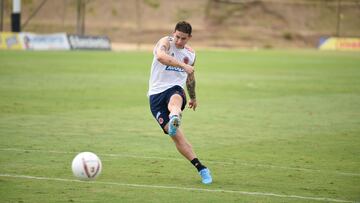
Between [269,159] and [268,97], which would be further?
[268,97]

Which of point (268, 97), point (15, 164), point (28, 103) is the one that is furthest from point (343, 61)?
point (15, 164)

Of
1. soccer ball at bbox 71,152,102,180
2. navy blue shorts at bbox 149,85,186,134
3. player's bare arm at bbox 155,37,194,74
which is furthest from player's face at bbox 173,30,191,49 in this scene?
soccer ball at bbox 71,152,102,180

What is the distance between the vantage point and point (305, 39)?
271 ft

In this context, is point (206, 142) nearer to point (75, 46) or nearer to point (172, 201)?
point (172, 201)

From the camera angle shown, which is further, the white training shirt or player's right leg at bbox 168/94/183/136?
the white training shirt

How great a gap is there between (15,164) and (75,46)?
44.3m

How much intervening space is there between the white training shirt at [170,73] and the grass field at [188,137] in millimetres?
1407

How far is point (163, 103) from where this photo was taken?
12.1 m

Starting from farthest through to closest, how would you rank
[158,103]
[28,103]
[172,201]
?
[28,103] → [158,103] → [172,201]

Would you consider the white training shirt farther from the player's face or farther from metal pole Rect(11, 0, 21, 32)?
metal pole Rect(11, 0, 21, 32)

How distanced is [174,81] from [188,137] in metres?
5.34

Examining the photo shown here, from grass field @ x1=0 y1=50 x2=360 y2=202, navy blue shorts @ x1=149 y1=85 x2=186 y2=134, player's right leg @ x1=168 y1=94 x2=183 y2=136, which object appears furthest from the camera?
navy blue shorts @ x1=149 y1=85 x2=186 y2=134

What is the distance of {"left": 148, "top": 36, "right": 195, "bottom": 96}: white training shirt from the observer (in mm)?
12109

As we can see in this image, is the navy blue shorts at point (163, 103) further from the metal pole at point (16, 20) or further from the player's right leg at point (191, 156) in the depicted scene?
the metal pole at point (16, 20)
